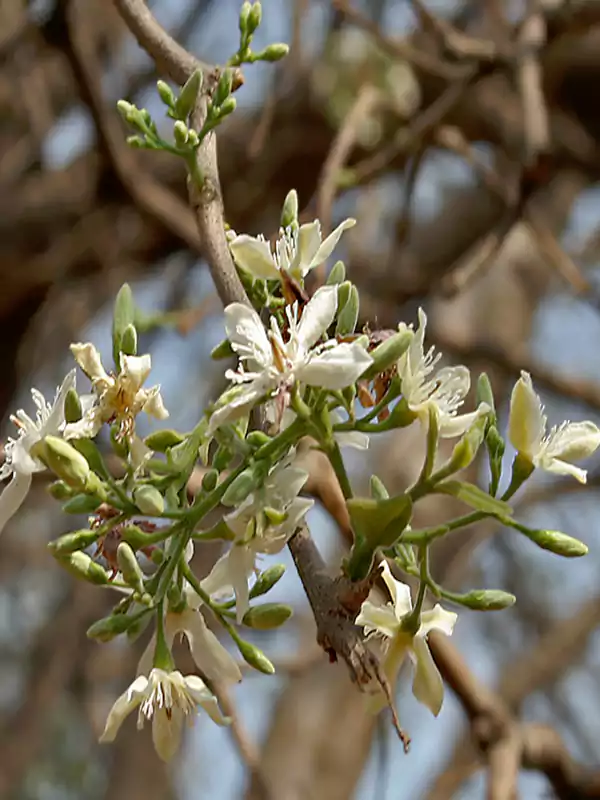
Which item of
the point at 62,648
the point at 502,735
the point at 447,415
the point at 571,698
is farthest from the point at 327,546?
the point at 447,415

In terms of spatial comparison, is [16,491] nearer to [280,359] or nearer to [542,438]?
[280,359]

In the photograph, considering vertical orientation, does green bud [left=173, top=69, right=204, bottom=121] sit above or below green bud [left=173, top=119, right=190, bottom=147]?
above

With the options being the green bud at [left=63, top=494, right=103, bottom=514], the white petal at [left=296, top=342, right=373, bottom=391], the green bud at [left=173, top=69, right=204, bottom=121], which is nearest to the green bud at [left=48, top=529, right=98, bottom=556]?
the green bud at [left=63, top=494, right=103, bottom=514]

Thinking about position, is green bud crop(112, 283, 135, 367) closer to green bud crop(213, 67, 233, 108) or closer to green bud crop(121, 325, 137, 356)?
green bud crop(121, 325, 137, 356)

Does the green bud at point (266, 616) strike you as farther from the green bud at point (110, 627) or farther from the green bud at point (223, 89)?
the green bud at point (223, 89)

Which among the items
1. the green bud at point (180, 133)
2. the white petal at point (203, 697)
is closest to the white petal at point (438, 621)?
the white petal at point (203, 697)

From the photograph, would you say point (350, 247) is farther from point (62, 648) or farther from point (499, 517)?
point (499, 517)
